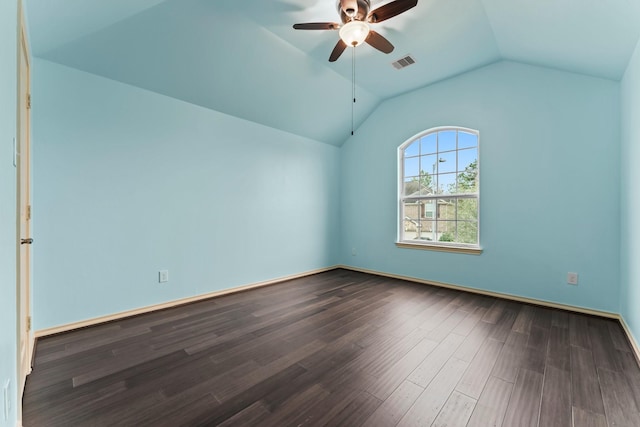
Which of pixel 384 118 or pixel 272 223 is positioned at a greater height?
pixel 384 118

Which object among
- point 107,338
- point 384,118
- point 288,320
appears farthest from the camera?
point 384,118

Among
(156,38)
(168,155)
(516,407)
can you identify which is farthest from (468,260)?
(156,38)

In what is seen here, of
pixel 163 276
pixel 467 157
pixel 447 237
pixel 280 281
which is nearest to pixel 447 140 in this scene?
pixel 467 157

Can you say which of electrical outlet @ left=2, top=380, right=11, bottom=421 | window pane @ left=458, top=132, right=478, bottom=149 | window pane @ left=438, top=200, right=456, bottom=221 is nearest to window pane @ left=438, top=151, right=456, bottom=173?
window pane @ left=458, top=132, right=478, bottom=149

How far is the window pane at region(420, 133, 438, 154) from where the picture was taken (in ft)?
13.6

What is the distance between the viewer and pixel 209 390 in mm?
1643

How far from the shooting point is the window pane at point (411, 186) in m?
4.35

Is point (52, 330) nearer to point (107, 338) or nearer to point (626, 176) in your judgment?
point (107, 338)

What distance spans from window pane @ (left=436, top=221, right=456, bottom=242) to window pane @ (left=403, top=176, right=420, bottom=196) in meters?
0.62

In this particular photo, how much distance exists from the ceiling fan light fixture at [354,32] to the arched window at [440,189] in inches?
87.5

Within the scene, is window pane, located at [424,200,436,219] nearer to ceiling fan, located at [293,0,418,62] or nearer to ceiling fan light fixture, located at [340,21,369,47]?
ceiling fan, located at [293,0,418,62]

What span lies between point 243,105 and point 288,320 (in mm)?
2697

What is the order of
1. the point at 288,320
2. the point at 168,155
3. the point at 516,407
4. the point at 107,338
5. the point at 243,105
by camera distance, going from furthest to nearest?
the point at 243,105 < the point at 168,155 < the point at 288,320 < the point at 107,338 < the point at 516,407

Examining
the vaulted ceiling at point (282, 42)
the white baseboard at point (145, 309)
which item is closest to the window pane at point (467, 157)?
the vaulted ceiling at point (282, 42)
